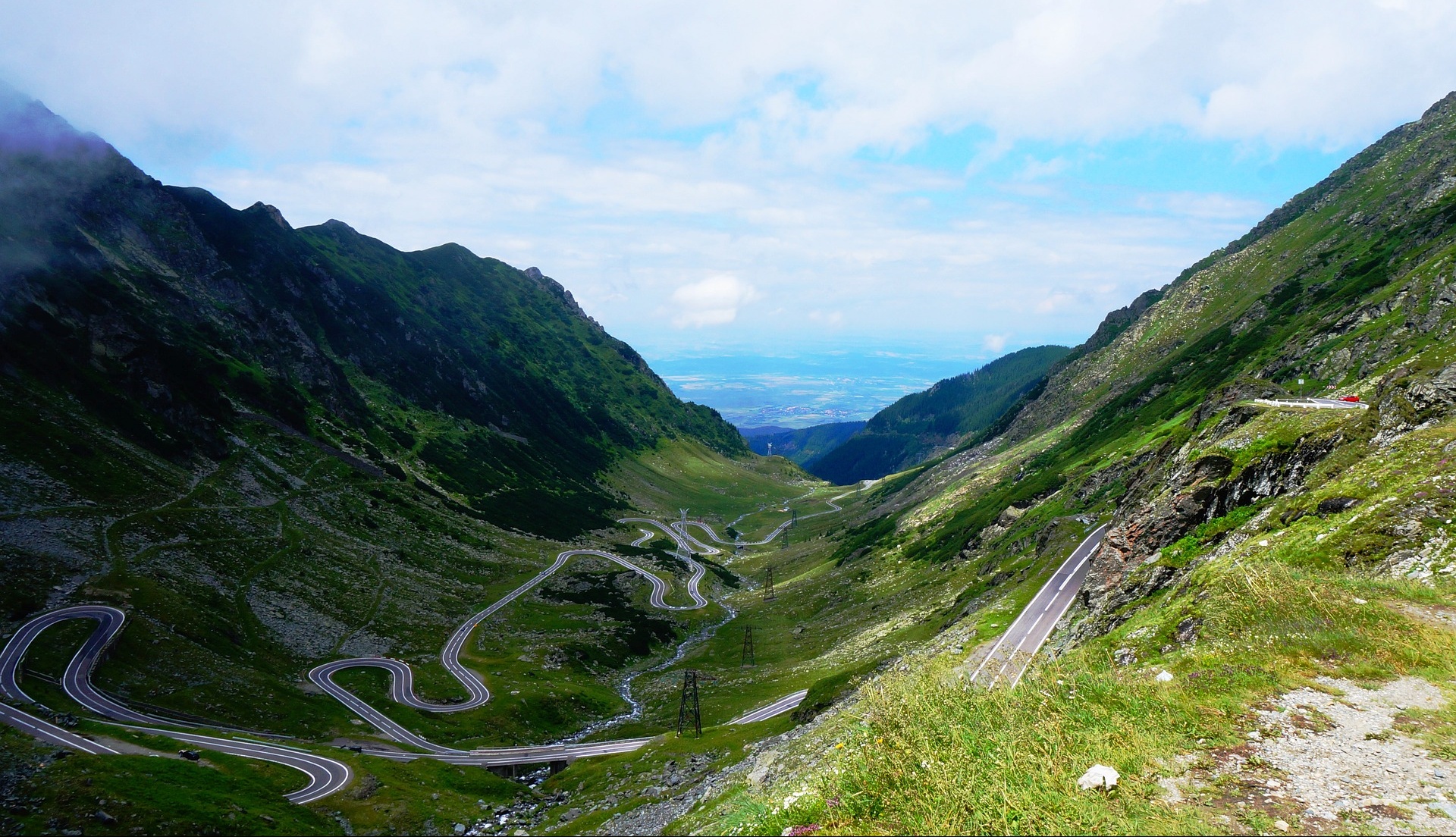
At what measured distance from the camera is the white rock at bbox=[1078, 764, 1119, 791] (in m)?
14.1

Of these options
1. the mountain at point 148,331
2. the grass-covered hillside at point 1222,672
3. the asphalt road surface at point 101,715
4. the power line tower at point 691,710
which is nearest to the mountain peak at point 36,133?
the mountain at point 148,331

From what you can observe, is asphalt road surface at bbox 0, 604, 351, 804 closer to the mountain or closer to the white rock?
the mountain

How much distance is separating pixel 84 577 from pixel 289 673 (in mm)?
27614

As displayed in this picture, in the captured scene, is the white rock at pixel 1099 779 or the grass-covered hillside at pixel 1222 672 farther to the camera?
the white rock at pixel 1099 779

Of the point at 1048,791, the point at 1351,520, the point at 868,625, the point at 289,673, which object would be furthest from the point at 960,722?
the point at 289,673

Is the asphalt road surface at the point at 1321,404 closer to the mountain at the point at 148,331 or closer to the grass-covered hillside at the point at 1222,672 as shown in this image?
the grass-covered hillside at the point at 1222,672

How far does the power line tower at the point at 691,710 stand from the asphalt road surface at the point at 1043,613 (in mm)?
34418

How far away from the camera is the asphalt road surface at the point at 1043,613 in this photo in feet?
152

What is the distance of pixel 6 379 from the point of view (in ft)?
355

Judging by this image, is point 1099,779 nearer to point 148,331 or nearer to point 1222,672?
point 1222,672

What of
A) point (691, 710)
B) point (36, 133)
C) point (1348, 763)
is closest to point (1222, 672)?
point (1348, 763)

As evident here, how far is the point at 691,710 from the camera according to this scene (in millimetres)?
88062

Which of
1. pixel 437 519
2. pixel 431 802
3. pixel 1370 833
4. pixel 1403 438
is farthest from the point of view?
pixel 437 519

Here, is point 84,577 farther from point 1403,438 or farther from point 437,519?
point 1403,438
